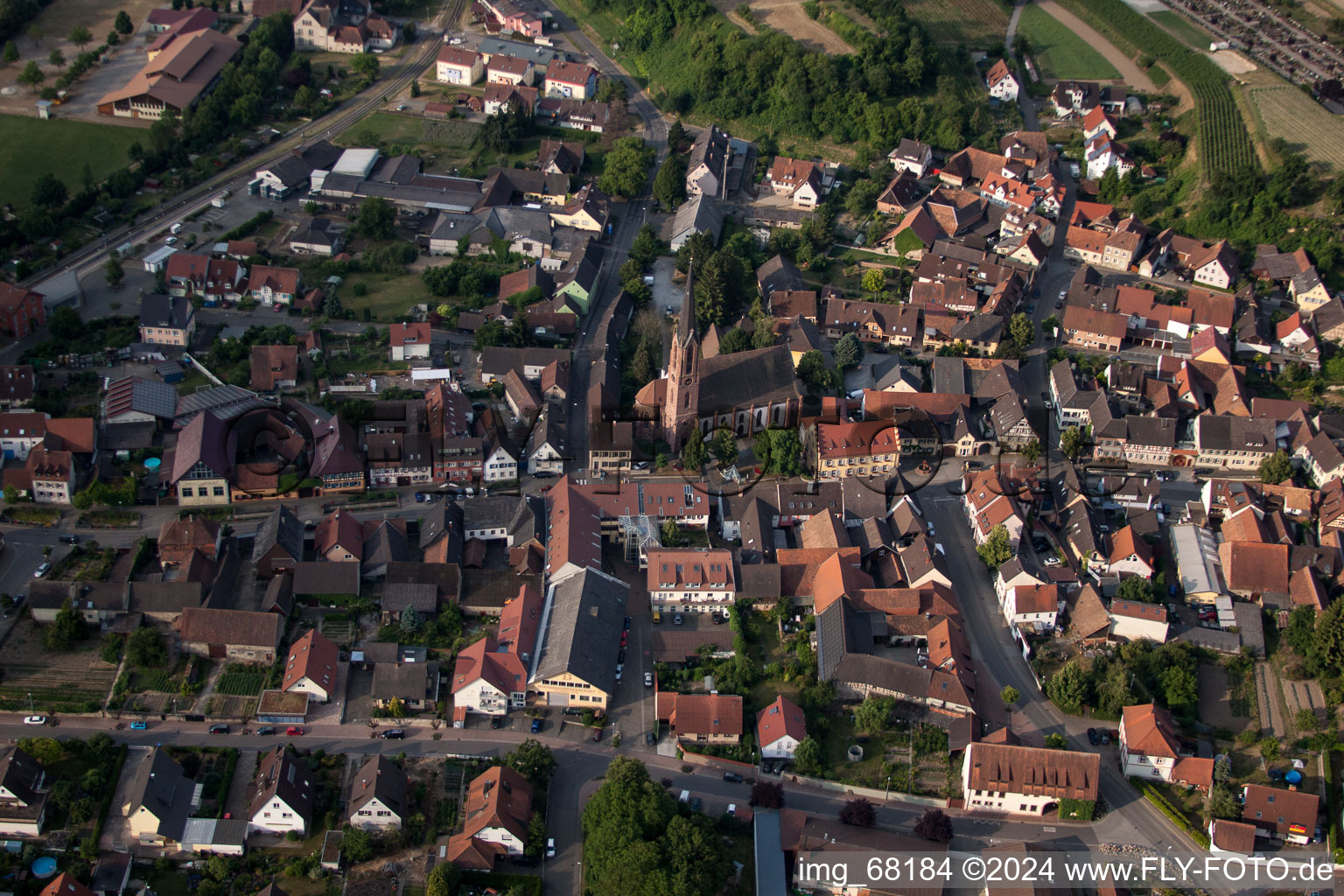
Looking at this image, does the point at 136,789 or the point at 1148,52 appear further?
the point at 1148,52

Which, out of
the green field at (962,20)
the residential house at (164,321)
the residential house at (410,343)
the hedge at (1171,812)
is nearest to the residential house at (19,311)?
the residential house at (164,321)

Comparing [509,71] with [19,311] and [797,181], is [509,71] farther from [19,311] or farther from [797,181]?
[19,311]

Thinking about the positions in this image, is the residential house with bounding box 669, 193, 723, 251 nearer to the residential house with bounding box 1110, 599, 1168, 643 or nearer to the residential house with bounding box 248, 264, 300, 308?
the residential house with bounding box 248, 264, 300, 308

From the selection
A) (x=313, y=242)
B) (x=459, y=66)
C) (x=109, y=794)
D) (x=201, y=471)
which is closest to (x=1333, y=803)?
(x=109, y=794)

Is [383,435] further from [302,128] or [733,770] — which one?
[302,128]

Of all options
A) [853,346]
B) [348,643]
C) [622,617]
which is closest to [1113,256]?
[853,346]
